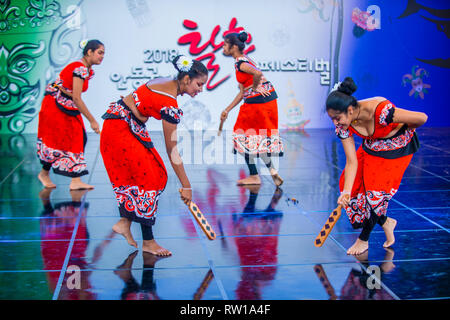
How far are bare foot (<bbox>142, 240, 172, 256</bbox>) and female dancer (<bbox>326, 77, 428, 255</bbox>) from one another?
3.83ft

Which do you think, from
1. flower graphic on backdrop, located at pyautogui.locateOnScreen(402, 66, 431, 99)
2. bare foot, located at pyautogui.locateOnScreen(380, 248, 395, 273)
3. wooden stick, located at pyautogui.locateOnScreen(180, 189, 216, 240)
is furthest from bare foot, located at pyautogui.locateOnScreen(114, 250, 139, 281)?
flower graphic on backdrop, located at pyautogui.locateOnScreen(402, 66, 431, 99)

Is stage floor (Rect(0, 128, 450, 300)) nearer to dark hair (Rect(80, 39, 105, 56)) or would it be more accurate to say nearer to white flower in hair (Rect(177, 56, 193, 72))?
white flower in hair (Rect(177, 56, 193, 72))

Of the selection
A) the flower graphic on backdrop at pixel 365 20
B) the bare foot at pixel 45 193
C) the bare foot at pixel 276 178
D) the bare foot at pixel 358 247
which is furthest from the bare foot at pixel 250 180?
the flower graphic on backdrop at pixel 365 20

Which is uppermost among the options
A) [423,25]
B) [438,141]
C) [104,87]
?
[423,25]

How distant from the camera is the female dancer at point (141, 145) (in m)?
3.60

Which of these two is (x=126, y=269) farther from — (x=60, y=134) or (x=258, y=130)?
(x=258, y=130)

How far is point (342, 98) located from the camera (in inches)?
138

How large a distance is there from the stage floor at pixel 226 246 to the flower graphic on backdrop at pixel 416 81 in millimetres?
3732

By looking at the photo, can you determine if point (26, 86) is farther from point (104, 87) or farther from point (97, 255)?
point (97, 255)

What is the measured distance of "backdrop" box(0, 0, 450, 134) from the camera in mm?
9078

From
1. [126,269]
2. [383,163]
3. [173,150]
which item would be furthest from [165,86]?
[383,163]

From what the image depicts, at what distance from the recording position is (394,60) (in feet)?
Result: 32.3

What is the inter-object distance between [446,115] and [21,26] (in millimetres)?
6988

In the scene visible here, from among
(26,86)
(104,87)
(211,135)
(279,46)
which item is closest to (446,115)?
(279,46)
